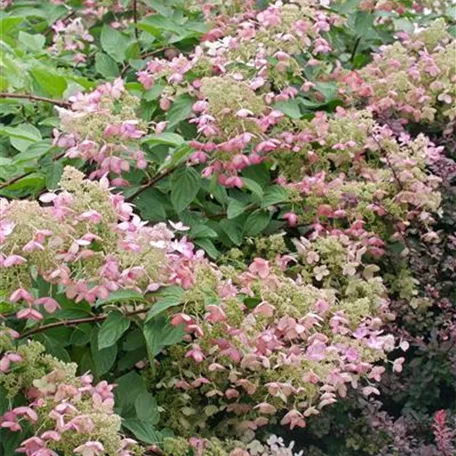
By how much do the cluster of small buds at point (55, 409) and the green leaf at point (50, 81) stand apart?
96cm

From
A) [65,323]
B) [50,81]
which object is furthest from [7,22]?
[65,323]

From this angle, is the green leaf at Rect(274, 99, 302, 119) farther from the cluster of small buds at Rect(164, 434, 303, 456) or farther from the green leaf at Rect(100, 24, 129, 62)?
the cluster of small buds at Rect(164, 434, 303, 456)

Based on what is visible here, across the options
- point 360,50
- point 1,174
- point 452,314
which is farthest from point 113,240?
point 360,50

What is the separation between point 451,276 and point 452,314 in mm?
153

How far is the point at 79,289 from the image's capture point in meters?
1.90

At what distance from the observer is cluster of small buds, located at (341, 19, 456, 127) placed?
297 cm

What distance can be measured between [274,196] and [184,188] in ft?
0.91

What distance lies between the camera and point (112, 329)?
2.07 metres

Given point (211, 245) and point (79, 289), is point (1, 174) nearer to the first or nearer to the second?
point (211, 245)

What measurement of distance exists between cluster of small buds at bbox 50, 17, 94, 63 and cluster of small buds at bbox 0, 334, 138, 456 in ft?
5.16

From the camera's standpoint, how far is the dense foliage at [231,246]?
6.42ft

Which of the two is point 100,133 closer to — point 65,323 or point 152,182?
point 152,182

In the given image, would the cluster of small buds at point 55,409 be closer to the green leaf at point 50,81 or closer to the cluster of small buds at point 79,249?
the cluster of small buds at point 79,249

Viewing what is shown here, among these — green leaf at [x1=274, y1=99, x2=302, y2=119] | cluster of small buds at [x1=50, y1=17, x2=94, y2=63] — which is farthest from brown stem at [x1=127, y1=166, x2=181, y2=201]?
cluster of small buds at [x1=50, y1=17, x2=94, y2=63]
